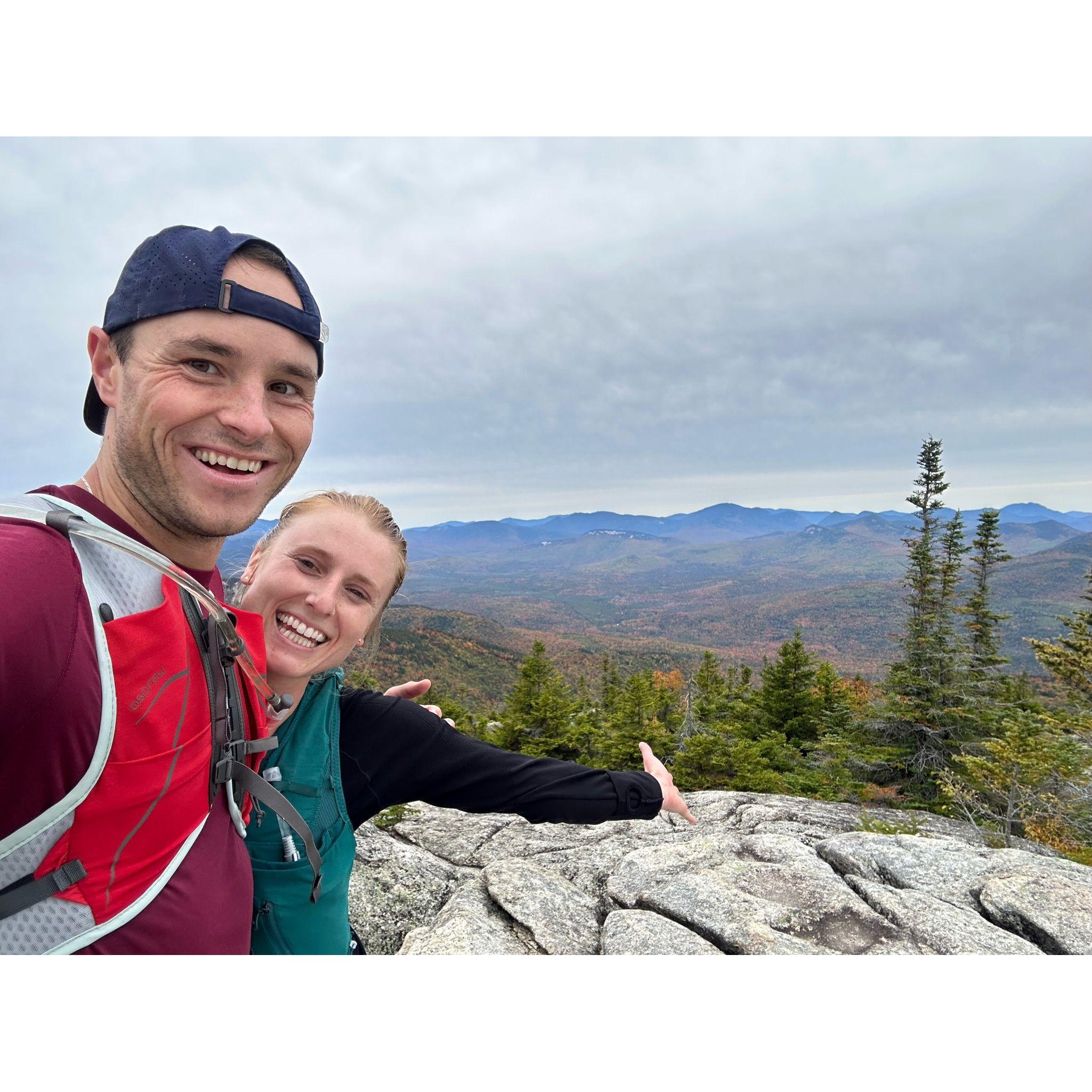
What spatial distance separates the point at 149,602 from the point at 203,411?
1.38 feet

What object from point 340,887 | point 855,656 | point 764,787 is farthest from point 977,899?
point 855,656

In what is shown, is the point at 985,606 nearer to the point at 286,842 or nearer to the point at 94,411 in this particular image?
the point at 286,842

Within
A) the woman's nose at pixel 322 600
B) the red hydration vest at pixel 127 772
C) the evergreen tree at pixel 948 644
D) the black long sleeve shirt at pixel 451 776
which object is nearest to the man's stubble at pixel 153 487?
the red hydration vest at pixel 127 772

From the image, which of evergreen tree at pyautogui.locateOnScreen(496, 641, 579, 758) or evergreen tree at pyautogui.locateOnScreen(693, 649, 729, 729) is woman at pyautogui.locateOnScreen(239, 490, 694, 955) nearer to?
evergreen tree at pyautogui.locateOnScreen(496, 641, 579, 758)

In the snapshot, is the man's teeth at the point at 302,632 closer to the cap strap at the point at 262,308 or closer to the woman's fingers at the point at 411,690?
the woman's fingers at the point at 411,690

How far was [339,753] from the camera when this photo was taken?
1.77 metres

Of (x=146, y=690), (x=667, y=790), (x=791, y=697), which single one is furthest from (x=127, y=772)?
(x=791, y=697)

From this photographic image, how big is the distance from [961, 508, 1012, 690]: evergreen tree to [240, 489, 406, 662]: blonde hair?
21430 millimetres

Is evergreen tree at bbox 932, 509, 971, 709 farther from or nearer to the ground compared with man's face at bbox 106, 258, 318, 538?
nearer to the ground

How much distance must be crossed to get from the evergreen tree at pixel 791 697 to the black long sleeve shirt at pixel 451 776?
19.6 m

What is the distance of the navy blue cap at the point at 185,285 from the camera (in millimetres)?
1211

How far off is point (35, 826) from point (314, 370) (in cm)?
105

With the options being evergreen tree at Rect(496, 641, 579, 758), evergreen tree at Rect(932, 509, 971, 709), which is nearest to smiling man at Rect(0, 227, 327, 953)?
evergreen tree at Rect(496, 641, 579, 758)

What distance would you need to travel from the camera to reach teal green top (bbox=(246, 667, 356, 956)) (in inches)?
63.2
